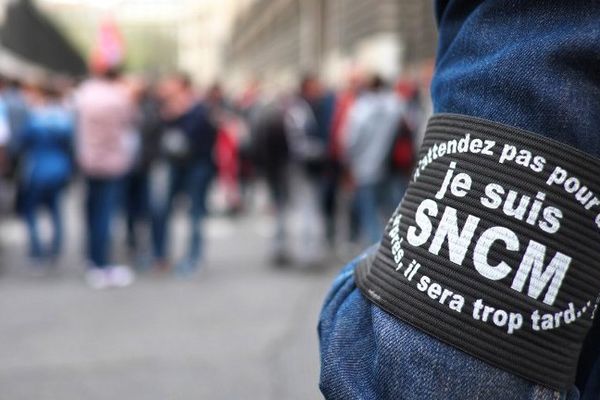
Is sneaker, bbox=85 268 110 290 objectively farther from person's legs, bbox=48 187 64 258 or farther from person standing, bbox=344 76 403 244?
person standing, bbox=344 76 403 244

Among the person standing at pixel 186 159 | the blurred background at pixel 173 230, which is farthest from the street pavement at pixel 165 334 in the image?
the person standing at pixel 186 159

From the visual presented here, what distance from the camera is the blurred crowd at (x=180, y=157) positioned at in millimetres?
6672

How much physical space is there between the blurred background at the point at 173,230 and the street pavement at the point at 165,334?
0.02m

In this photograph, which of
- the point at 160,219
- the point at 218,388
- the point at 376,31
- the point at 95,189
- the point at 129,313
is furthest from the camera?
the point at 376,31

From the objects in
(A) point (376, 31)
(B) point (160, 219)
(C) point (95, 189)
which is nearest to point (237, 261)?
(B) point (160, 219)

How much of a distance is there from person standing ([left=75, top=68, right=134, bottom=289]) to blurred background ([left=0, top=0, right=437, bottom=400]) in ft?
0.04

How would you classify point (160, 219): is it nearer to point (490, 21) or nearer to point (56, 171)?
point (56, 171)

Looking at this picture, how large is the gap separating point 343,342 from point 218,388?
9.69 feet

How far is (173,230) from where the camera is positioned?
955 centimetres

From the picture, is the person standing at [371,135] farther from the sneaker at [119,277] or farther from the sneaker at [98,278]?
the sneaker at [98,278]

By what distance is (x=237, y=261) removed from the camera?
7.56 m

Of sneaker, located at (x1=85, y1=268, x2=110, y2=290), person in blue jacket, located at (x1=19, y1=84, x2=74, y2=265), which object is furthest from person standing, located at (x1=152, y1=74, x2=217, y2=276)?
person in blue jacket, located at (x1=19, y1=84, x2=74, y2=265)

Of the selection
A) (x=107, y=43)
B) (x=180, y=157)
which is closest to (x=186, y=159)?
(x=180, y=157)

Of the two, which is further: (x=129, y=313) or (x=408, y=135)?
(x=408, y=135)
